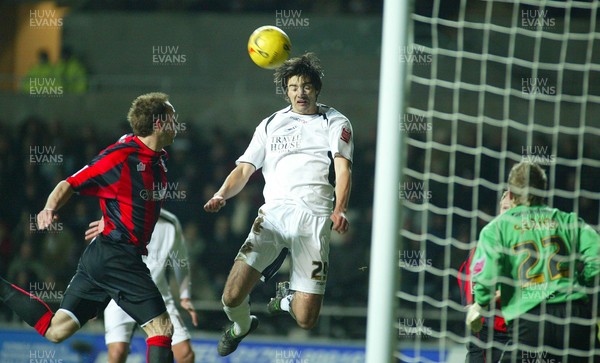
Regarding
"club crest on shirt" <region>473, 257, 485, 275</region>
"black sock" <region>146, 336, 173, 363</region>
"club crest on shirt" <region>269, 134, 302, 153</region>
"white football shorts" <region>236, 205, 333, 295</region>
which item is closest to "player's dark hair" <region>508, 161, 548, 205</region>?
"club crest on shirt" <region>473, 257, 485, 275</region>

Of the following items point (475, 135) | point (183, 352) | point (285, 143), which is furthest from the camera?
point (475, 135)

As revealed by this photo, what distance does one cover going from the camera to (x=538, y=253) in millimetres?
4922

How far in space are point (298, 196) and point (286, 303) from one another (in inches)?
30.0

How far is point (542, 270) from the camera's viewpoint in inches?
194

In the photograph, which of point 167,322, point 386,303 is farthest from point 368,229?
point 386,303

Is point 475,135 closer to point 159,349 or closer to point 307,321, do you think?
point 307,321

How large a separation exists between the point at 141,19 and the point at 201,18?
86 cm

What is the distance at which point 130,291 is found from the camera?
530cm

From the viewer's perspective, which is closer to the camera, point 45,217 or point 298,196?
point 45,217

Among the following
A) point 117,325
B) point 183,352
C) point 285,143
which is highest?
point 285,143

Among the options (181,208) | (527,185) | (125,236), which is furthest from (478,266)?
(181,208)

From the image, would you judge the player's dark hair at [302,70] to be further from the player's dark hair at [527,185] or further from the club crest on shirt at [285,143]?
the player's dark hair at [527,185]

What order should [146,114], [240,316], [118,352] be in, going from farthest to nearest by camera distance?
1. [118,352]
2. [240,316]
3. [146,114]

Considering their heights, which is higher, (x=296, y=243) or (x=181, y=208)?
(x=296, y=243)
